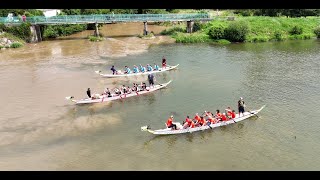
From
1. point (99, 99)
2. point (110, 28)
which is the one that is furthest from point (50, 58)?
point (110, 28)

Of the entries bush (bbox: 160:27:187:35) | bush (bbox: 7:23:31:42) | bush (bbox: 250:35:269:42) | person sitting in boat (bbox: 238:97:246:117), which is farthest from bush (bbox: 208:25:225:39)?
person sitting in boat (bbox: 238:97:246:117)

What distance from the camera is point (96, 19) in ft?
167

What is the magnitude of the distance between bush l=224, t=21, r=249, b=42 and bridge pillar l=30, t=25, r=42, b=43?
86.6ft

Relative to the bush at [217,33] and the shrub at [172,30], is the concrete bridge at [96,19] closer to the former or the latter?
the shrub at [172,30]

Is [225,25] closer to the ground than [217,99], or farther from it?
farther from it

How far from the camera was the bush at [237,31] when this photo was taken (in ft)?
156

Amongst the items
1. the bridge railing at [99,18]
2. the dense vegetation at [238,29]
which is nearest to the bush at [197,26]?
the dense vegetation at [238,29]

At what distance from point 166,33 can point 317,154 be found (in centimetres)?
3743

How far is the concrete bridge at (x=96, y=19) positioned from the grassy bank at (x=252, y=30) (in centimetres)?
200
